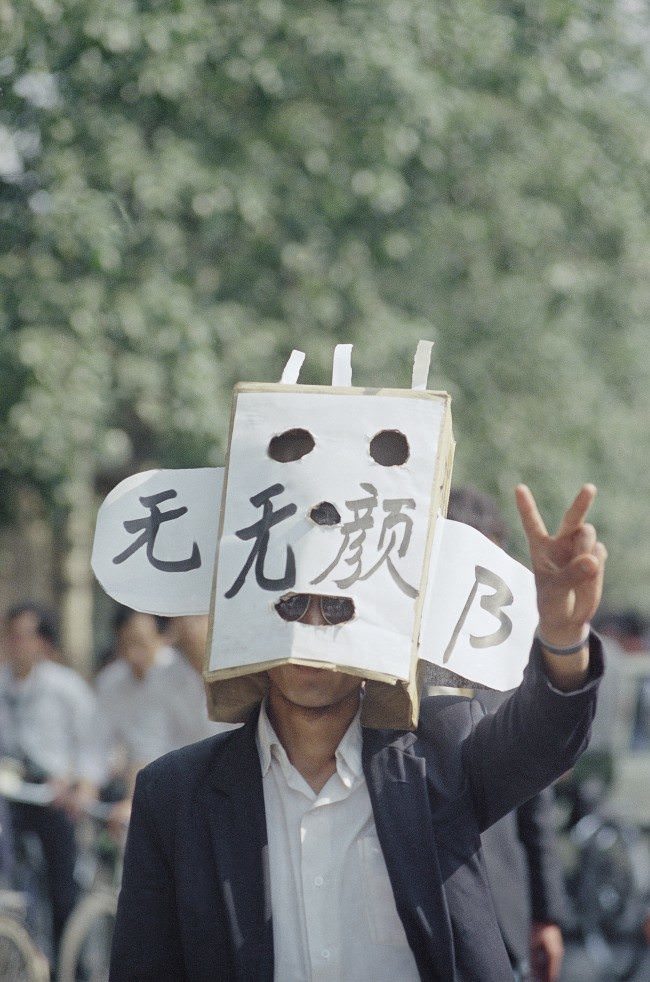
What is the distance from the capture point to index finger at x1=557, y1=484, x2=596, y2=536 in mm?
2494

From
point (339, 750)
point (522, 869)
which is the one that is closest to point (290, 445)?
point (339, 750)

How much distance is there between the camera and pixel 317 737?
284 cm

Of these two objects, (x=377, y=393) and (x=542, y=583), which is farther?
(x=377, y=393)

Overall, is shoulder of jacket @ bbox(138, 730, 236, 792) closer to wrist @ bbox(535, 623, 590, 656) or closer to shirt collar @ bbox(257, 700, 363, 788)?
shirt collar @ bbox(257, 700, 363, 788)

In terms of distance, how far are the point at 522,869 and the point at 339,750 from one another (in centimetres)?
121

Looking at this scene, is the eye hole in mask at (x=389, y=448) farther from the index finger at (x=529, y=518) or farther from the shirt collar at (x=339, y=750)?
the shirt collar at (x=339, y=750)

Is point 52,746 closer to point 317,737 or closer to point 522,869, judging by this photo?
point 522,869

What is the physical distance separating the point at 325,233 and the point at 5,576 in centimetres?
1633

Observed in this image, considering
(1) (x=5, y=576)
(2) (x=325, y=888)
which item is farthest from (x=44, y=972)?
(1) (x=5, y=576)

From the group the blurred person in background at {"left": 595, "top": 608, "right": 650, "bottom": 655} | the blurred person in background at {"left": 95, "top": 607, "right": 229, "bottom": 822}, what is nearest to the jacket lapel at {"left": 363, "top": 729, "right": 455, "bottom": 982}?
the blurred person in background at {"left": 95, "top": 607, "right": 229, "bottom": 822}

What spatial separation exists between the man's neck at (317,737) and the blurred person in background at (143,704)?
3948mm

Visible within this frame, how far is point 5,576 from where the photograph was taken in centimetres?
2492

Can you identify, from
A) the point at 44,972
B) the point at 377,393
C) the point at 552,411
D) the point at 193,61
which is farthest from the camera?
the point at 552,411

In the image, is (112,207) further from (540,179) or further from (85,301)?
(540,179)
